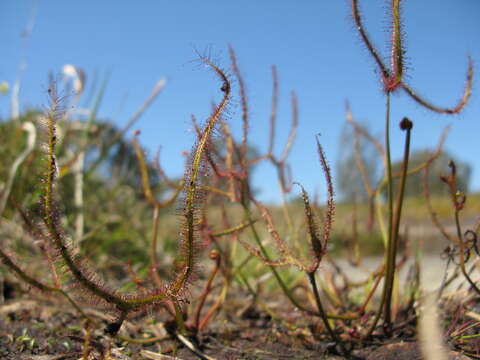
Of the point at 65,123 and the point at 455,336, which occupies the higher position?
the point at 65,123

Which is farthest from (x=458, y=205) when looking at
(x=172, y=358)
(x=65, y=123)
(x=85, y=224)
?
(x=65, y=123)

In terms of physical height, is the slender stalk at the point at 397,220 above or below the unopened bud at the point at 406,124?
below

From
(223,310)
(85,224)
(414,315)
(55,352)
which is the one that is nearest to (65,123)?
(85,224)

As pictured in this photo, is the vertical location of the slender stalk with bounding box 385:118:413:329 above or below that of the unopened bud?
below

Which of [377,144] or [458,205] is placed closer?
[458,205]

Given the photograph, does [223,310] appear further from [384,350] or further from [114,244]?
[114,244]

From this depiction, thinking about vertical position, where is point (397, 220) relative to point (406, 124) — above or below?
below

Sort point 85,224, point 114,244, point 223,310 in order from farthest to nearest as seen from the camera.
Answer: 1. point 114,244
2. point 85,224
3. point 223,310

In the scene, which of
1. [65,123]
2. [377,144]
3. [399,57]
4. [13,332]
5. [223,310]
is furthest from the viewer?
[65,123]

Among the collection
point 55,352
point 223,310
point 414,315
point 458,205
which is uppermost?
point 458,205

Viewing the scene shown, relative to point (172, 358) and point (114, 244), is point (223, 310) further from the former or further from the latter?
point (114, 244)
